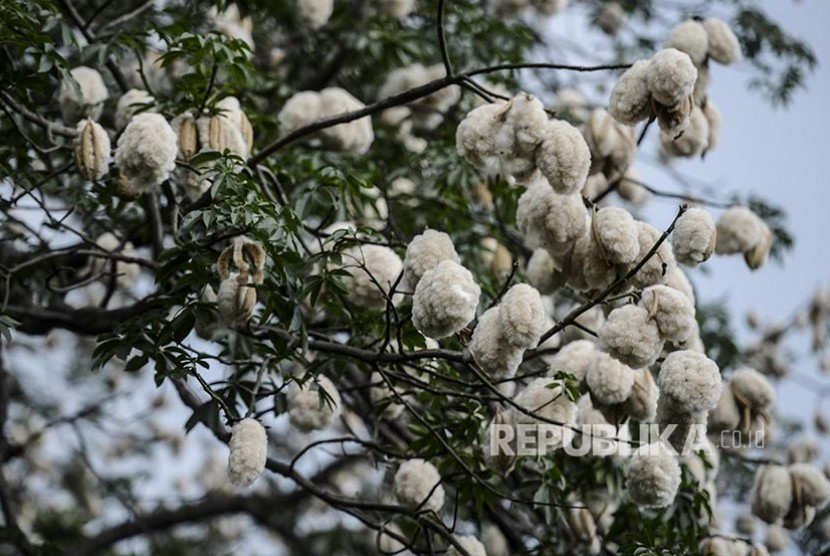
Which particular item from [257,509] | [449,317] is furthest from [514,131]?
[257,509]

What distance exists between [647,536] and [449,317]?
2.73 feet

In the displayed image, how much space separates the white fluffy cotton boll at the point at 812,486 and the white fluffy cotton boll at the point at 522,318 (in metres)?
1.58

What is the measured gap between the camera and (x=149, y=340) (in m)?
2.67

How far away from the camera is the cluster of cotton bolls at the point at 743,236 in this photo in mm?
3402

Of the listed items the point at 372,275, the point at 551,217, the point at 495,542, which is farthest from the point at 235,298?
the point at 495,542

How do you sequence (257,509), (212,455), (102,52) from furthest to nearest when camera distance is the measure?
1. (212,455)
2. (257,509)
3. (102,52)

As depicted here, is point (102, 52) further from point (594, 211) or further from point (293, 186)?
point (594, 211)

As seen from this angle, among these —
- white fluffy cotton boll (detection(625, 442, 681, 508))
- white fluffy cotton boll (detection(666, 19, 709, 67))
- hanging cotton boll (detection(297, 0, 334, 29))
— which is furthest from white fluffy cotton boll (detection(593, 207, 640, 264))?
hanging cotton boll (detection(297, 0, 334, 29))

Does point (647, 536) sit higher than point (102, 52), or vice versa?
point (102, 52)

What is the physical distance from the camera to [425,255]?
7.82ft

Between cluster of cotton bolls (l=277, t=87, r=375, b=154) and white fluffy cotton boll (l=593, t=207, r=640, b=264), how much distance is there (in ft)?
4.81

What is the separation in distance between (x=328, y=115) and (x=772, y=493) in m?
1.78

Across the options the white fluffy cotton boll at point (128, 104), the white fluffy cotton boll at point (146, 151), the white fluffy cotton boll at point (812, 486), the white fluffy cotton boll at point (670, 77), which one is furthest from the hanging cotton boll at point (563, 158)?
the white fluffy cotton boll at point (812, 486)

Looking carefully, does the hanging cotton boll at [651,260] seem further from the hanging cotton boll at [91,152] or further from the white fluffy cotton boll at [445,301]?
the hanging cotton boll at [91,152]
